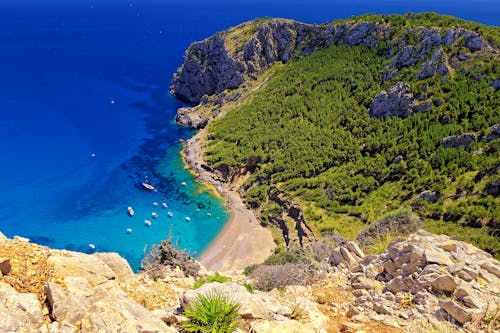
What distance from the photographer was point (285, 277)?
698 inches

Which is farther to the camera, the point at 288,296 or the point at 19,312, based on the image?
the point at 288,296

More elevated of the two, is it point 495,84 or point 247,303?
point 495,84

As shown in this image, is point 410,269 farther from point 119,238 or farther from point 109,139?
point 109,139

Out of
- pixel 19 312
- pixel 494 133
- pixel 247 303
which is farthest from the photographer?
pixel 494 133

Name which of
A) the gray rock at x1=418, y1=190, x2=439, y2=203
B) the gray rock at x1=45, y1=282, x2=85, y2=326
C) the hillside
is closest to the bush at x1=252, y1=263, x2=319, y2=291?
the hillside

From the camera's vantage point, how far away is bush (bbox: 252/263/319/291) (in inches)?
679

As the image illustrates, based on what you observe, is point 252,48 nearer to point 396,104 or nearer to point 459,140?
point 396,104

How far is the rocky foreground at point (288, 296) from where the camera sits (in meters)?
9.93

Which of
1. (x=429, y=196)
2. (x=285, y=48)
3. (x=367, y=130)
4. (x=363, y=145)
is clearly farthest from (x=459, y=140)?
(x=285, y=48)

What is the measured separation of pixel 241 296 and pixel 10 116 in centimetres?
11257

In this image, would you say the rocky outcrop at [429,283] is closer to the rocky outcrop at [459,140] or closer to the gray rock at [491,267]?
the gray rock at [491,267]

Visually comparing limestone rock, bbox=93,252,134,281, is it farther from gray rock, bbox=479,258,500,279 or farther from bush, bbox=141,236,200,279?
gray rock, bbox=479,258,500,279

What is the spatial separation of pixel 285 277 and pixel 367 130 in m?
52.5

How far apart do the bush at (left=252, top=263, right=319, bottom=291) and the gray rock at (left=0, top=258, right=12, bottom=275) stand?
35.4 feet
